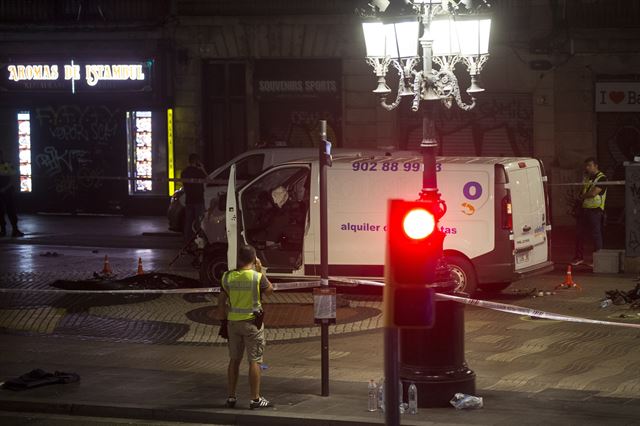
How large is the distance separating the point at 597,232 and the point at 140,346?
944cm

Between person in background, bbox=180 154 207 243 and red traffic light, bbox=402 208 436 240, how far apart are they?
15.7m

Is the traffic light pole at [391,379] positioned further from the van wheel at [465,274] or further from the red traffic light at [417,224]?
the van wheel at [465,274]

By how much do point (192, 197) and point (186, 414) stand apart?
12.3 meters

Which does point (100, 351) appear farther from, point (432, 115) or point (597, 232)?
point (597, 232)

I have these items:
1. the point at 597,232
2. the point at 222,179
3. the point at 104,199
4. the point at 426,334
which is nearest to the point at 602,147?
the point at 597,232

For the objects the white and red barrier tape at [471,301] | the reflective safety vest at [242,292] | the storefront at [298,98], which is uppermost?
the storefront at [298,98]

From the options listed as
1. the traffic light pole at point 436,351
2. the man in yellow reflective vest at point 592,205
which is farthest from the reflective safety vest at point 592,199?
the traffic light pole at point 436,351

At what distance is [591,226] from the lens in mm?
21453

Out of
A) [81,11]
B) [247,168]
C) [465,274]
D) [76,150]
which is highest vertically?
[81,11]

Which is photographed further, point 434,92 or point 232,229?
point 232,229

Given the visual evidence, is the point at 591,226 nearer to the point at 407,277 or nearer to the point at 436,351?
the point at 436,351

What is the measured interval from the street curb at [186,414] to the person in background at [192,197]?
37.2ft

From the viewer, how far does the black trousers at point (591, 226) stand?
2130cm

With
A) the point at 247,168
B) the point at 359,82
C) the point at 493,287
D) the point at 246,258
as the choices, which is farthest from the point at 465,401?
the point at 359,82
